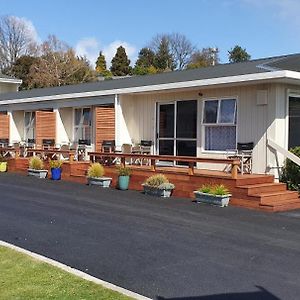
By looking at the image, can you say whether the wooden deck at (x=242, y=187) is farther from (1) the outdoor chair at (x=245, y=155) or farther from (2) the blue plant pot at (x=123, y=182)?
(1) the outdoor chair at (x=245, y=155)

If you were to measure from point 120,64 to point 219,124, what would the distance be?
2201 inches

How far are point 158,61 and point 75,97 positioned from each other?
161 ft

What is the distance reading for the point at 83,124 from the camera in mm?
18969

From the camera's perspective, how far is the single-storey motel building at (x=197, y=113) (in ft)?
40.0

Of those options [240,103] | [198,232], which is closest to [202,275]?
[198,232]

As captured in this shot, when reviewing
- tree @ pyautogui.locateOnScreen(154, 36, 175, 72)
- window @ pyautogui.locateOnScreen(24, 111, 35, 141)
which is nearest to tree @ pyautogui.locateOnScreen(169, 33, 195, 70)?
tree @ pyautogui.locateOnScreen(154, 36, 175, 72)

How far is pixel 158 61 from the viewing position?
6556cm

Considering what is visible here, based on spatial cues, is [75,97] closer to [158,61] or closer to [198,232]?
[198,232]

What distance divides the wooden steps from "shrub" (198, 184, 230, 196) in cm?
31

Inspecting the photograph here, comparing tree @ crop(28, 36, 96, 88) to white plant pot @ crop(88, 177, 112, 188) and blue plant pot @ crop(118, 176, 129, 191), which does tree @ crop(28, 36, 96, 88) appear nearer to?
white plant pot @ crop(88, 177, 112, 188)

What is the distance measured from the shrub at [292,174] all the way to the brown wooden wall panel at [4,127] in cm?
1389

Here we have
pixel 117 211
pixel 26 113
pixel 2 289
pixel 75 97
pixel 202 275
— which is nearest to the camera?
pixel 2 289

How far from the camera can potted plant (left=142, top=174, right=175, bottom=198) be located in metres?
12.1

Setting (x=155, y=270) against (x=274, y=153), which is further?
(x=274, y=153)
